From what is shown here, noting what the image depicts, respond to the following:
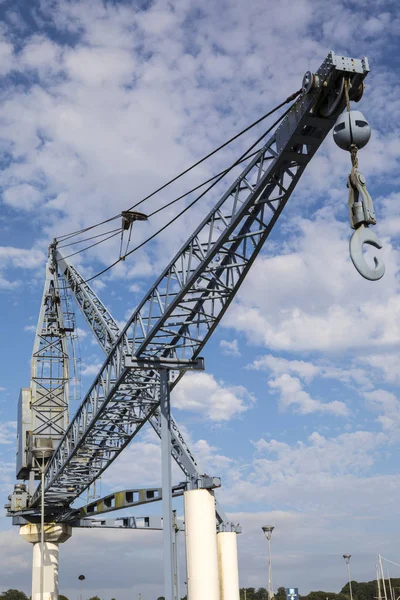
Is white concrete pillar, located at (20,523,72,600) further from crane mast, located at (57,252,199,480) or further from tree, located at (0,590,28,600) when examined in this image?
tree, located at (0,590,28,600)

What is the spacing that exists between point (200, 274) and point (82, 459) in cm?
2232

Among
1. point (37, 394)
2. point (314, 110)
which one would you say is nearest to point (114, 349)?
point (314, 110)

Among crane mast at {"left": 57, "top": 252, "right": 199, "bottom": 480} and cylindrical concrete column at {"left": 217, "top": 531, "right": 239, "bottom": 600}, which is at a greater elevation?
crane mast at {"left": 57, "top": 252, "right": 199, "bottom": 480}

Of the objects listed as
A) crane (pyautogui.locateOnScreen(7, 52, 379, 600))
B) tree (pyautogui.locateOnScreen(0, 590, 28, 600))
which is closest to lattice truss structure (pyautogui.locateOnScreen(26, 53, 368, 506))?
crane (pyautogui.locateOnScreen(7, 52, 379, 600))

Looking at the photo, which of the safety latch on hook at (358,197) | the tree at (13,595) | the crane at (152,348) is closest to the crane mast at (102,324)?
the crane at (152,348)

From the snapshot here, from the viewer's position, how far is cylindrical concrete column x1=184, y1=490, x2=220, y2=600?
128 feet

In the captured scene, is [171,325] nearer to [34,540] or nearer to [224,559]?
[224,559]

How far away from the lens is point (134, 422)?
44.7 m

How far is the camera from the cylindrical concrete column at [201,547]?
38969 millimetres

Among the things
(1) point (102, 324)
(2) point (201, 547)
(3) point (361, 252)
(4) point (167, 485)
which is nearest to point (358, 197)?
(3) point (361, 252)

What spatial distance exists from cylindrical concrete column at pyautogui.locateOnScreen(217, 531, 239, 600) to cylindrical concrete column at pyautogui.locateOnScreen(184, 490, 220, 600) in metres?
10.8

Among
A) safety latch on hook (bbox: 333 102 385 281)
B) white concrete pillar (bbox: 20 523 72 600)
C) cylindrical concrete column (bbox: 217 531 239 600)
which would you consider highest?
safety latch on hook (bbox: 333 102 385 281)

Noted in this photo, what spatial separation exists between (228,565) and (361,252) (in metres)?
38.0

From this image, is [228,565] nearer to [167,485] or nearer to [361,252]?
[167,485]
